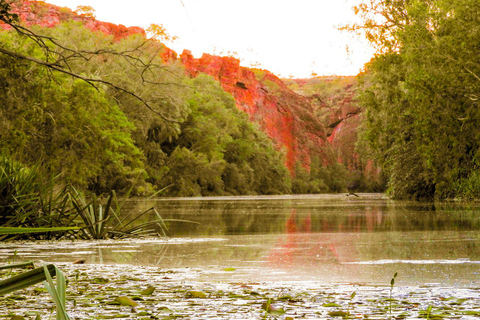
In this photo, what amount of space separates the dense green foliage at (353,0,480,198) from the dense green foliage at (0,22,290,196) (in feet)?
34.2

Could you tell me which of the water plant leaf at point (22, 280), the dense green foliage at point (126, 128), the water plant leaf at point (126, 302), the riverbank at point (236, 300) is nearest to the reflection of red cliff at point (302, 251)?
the riverbank at point (236, 300)

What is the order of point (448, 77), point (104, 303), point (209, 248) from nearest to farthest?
1. point (104, 303)
2. point (209, 248)
3. point (448, 77)

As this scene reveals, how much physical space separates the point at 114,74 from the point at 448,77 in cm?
2779

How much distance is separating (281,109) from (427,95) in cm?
9745

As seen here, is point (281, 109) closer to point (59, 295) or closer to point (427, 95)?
point (427, 95)

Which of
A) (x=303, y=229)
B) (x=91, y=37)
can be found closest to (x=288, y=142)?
(x=91, y=37)

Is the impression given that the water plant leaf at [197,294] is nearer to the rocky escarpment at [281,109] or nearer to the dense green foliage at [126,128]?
the dense green foliage at [126,128]

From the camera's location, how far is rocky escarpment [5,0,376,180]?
10362 centimetres

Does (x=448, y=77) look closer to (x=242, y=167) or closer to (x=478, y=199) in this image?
(x=478, y=199)

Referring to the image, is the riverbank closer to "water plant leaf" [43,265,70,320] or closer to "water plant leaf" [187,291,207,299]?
"water plant leaf" [187,291,207,299]

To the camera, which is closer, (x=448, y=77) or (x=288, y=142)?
(x=448, y=77)

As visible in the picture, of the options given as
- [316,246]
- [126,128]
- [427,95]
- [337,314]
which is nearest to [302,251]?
[316,246]

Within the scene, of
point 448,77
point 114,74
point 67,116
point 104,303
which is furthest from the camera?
point 114,74

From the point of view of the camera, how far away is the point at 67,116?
3975 centimetres
